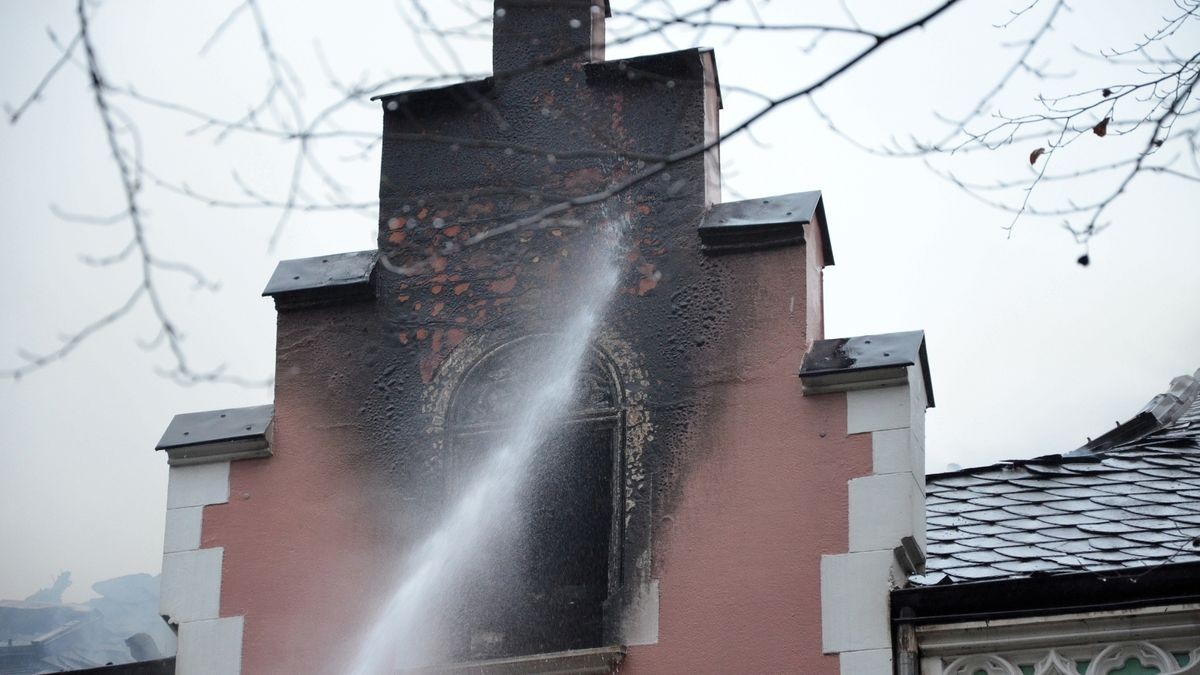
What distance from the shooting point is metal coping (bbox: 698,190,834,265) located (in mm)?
7688

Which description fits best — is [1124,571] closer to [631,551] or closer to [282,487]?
[631,551]

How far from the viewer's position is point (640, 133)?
26.7 feet

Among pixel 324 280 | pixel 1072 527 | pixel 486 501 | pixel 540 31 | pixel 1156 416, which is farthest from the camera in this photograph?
pixel 1156 416

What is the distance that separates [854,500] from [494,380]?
176cm

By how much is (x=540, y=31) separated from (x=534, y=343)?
1.68 metres

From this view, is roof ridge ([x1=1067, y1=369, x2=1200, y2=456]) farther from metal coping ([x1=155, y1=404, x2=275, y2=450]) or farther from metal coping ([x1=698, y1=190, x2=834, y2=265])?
metal coping ([x1=155, y1=404, x2=275, y2=450])

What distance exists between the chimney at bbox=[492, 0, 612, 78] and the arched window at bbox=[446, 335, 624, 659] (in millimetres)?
1525

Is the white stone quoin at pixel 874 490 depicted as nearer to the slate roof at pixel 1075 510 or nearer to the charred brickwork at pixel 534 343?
the charred brickwork at pixel 534 343

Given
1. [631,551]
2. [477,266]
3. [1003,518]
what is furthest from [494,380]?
[1003,518]

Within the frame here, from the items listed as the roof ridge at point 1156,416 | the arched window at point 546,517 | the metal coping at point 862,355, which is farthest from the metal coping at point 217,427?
the roof ridge at point 1156,416

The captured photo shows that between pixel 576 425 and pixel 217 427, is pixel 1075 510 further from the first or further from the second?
pixel 217 427

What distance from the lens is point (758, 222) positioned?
770 cm

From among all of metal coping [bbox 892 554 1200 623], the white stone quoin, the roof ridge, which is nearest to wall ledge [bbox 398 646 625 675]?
the white stone quoin

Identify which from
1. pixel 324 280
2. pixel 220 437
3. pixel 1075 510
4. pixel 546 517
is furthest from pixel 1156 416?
pixel 220 437
